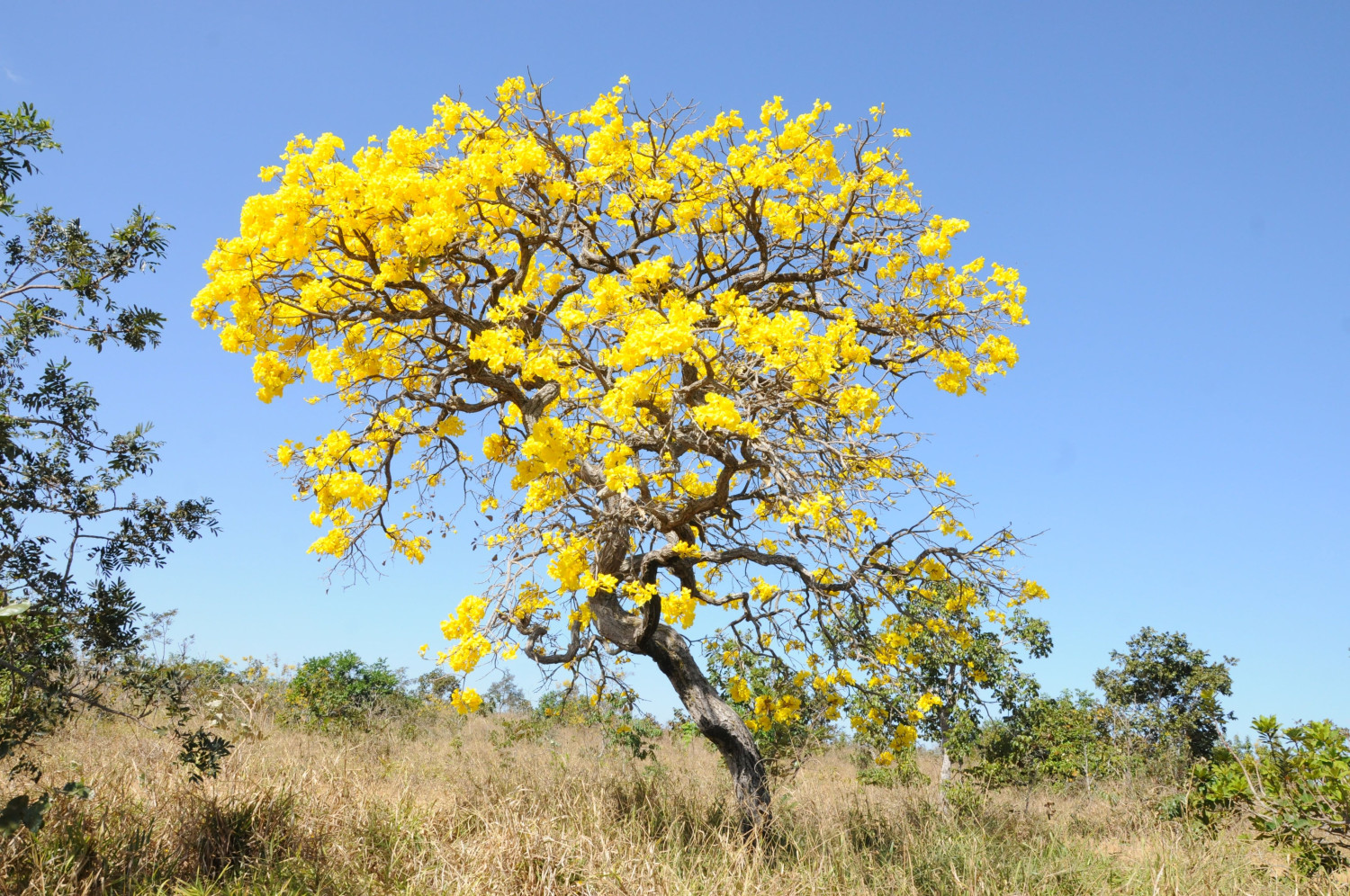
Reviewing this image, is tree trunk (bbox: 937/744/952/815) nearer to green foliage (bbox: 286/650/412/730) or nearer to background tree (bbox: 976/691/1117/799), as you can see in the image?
background tree (bbox: 976/691/1117/799)

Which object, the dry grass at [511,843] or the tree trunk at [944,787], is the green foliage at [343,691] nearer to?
the dry grass at [511,843]

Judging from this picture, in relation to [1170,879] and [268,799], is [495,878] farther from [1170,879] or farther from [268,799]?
[1170,879]

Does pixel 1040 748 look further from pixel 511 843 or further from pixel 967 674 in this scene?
pixel 511 843

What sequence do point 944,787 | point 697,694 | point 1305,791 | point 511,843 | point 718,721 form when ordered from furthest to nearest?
point 944,787 < point 697,694 < point 718,721 < point 1305,791 < point 511,843

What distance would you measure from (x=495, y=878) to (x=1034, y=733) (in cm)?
1021

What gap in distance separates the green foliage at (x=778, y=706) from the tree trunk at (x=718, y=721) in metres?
0.20

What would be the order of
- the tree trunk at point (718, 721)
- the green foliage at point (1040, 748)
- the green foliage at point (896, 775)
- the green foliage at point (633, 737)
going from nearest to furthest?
the tree trunk at point (718, 721) < the green foliage at point (633, 737) < the green foliage at point (896, 775) < the green foliage at point (1040, 748)

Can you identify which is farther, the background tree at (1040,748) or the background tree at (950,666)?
the background tree at (1040,748)

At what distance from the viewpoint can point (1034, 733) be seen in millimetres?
12844

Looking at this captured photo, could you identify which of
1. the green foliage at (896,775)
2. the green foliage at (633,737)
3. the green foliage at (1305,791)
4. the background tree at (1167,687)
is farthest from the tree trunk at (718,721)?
the background tree at (1167,687)

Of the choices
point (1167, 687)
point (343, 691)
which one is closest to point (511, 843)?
point (343, 691)

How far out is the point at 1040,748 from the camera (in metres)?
12.9

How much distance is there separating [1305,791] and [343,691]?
1260 cm

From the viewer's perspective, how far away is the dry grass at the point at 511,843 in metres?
4.99
